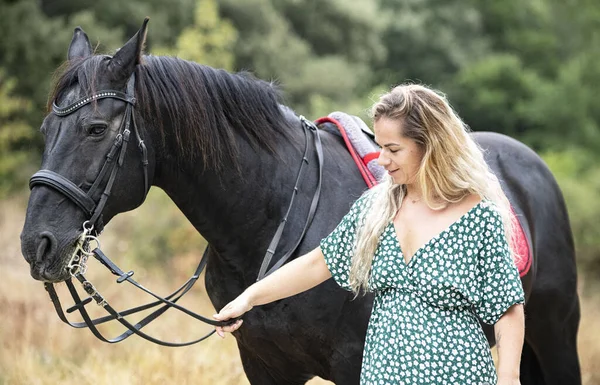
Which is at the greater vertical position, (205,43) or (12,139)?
(205,43)

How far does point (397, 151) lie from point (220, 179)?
100 centimetres

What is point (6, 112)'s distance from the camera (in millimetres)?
12641

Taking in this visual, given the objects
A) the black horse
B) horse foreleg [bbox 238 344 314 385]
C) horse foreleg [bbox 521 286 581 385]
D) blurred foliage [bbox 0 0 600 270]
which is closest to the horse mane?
the black horse

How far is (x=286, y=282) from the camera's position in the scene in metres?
2.77

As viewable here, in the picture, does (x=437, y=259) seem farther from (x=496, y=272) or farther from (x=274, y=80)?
A: (x=274, y=80)

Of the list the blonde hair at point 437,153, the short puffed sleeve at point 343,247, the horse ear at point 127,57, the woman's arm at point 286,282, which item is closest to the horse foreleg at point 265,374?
the woman's arm at point 286,282

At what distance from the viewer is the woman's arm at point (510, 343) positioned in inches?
94.7

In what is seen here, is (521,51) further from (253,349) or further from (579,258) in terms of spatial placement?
(253,349)

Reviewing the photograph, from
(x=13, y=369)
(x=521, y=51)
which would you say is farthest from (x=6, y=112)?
(x=521, y=51)

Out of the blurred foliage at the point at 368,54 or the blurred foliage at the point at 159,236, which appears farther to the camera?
the blurred foliage at the point at 368,54

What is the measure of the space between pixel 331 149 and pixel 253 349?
998 mm

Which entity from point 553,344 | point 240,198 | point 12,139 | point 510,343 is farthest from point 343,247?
point 12,139

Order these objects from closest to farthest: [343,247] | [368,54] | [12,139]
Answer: [343,247], [12,139], [368,54]

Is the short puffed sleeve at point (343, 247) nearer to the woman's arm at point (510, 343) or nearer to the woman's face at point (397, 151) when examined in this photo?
the woman's face at point (397, 151)
